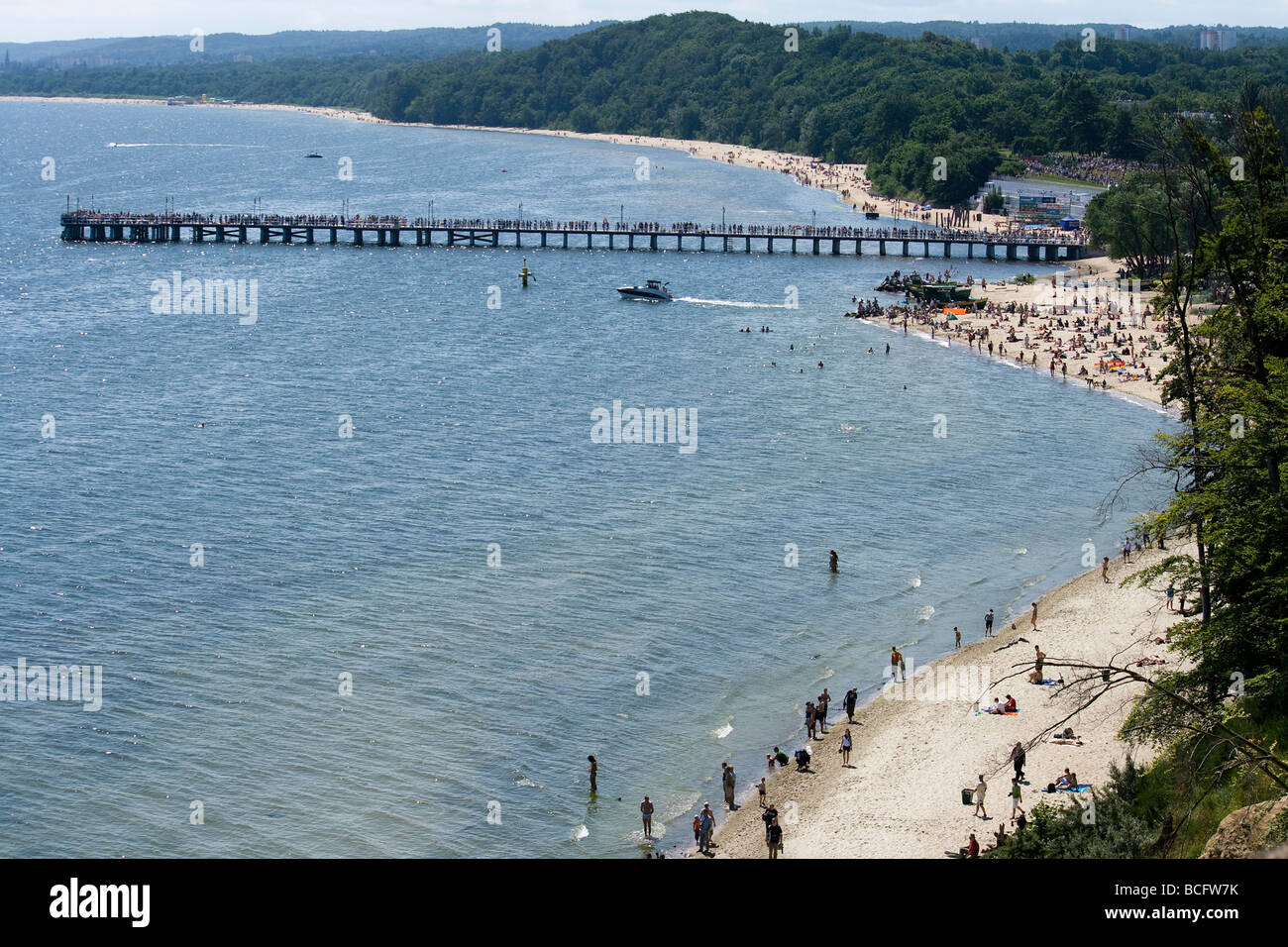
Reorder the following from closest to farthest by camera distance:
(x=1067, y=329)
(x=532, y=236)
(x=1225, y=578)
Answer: (x=1225, y=578) → (x=1067, y=329) → (x=532, y=236)

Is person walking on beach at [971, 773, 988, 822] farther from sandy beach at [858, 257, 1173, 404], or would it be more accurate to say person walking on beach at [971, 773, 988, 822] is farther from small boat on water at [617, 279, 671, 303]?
small boat on water at [617, 279, 671, 303]

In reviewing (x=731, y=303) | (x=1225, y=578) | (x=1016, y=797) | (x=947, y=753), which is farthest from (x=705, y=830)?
(x=731, y=303)

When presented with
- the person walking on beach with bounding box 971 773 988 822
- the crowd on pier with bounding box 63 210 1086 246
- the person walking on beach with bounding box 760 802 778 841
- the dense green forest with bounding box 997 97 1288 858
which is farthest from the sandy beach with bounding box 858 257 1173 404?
the person walking on beach with bounding box 760 802 778 841

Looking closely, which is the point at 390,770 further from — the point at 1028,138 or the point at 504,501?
the point at 1028,138

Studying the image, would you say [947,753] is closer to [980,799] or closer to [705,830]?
[980,799]

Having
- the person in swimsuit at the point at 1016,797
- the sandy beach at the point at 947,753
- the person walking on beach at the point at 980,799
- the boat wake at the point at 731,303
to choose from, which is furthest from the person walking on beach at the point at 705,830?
the boat wake at the point at 731,303

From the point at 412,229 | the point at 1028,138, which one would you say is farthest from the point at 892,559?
the point at 1028,138
